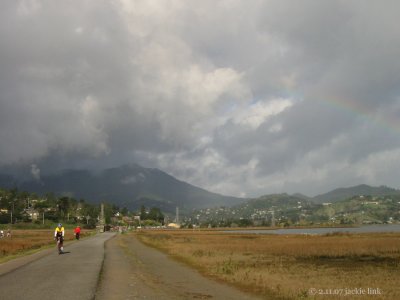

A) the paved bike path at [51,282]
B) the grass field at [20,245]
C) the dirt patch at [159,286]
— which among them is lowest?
the dirt patch at [159,286]

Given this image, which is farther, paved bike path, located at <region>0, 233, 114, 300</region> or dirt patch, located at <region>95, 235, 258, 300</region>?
dirt patch, located at <region>95, 235, 258, 300</region>

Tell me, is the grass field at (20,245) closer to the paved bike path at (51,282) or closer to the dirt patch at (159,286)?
the paved bike path at (51,282)

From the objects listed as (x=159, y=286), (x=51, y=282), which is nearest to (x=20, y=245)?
(x=51, y=282)

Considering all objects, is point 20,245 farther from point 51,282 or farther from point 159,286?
point 159,286

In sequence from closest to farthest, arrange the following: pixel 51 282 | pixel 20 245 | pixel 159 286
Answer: pixel 51 282 → pixel 159 286 → pixel 20 245

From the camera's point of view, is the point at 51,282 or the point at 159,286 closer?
the point at 51,282

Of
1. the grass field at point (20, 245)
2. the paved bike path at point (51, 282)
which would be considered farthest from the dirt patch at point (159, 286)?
the grass field at point (20, 245)

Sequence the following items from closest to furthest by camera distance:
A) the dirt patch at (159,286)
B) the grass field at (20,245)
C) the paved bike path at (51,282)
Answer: the paved bike path at (51,282) → the dirt patch at (159,286) → the grass field at (20,245)

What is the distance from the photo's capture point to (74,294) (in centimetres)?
1766

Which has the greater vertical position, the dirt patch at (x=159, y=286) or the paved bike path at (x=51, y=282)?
the paved bike path at (x=51, y=282)

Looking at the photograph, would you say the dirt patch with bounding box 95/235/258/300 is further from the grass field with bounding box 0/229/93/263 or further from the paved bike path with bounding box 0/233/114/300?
the grass field with bounding box 0/229/93/263

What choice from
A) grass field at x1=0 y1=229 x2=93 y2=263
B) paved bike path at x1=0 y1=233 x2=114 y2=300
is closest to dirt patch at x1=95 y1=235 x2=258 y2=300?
paved bike path at x1=0 y1=233 x2=114 y2=300

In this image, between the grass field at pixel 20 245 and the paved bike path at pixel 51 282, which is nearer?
the paved bike path at pixel 51 282

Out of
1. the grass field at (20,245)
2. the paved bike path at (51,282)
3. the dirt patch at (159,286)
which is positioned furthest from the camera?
the grass field at (20,245)
